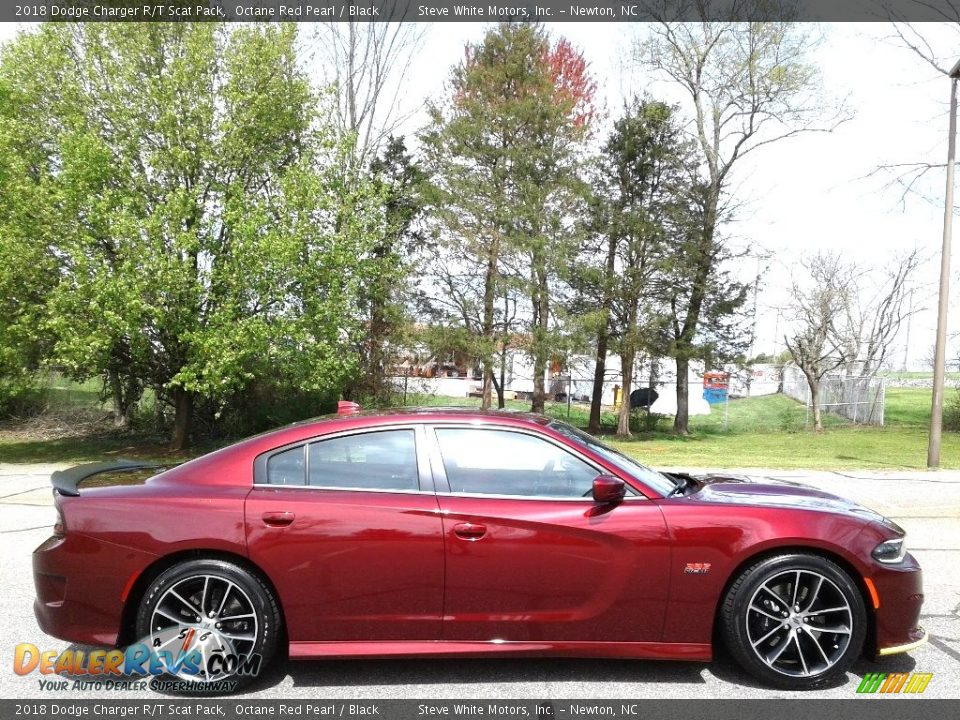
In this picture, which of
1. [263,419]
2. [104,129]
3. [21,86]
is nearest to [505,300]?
[263,419]

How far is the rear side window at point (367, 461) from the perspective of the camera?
13.0 ft

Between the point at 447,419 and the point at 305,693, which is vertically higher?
the point at 447,419

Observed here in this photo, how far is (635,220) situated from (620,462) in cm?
2421

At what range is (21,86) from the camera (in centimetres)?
1759

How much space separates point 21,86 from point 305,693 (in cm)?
1887

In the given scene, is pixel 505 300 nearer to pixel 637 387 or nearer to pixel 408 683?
pixel 637 387

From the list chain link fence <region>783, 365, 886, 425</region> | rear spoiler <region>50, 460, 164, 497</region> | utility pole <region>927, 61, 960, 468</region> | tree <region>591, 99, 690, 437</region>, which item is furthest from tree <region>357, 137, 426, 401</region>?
chain link fence <region>783, 365, 886, 425</region>

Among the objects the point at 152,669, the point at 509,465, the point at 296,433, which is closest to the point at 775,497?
the point at 509,465

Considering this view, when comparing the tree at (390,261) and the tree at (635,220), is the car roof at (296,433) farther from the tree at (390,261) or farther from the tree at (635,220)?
the tree at (635,220)

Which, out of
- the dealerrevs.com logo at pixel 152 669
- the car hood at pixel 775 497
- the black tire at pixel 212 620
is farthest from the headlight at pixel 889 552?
the dealerrevs.com logo at pixel 152 669

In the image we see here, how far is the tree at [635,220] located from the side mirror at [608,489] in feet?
75.3

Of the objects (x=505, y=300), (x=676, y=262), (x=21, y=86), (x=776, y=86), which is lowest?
(x=505, y=300)

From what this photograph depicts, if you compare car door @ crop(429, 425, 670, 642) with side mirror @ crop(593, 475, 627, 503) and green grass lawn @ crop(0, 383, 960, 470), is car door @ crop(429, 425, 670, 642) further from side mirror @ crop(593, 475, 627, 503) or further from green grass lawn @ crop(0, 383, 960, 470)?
green grass lawn @ crop(0, 383, 960, 470)

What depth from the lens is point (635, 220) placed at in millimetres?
27203
